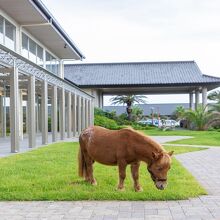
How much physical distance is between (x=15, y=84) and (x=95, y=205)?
29.9 feet

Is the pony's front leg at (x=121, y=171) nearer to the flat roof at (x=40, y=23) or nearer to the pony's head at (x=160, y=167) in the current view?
the pony's head at (x=160, y=167)

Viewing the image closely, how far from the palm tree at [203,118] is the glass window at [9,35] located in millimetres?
22768

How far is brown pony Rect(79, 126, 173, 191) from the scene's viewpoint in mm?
6805

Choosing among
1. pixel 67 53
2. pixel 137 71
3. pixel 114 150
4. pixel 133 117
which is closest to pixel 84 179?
pixel 114 150

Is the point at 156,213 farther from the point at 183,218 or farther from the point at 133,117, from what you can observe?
the point at 133,117

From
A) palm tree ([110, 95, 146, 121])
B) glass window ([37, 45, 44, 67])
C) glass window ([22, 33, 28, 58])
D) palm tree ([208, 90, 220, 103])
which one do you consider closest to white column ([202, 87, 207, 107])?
palm tree ([208, 90, 220, 103])

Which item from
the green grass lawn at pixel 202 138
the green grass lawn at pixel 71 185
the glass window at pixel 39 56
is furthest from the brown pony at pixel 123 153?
the glass window at pixel 39 56

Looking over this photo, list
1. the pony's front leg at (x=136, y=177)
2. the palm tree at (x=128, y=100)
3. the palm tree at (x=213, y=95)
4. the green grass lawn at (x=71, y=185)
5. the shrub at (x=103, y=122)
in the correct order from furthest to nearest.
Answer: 1. the palm tree at (x=128, y=100)
2. the palm tree at (x=213, y=95)
3. the shrub at (x=103, y=122)
4. the pony's front leg at (x=136, y=177)
5. the green grass lawn at (x=71, y=185)

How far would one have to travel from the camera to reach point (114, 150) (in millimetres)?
7449

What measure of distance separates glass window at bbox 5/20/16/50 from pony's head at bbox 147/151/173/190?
46.6ft

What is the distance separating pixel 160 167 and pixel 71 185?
6.49ft

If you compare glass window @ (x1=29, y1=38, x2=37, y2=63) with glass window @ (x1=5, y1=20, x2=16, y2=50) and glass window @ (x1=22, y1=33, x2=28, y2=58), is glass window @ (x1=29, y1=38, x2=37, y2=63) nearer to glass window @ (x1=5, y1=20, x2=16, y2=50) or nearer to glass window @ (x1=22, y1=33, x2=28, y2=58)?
glass window @ (x1=22, y1=33, x2=28, y2=58)

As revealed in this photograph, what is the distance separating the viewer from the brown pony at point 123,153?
6805 millimetres

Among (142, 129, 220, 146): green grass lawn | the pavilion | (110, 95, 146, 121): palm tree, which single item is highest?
the pavilion
